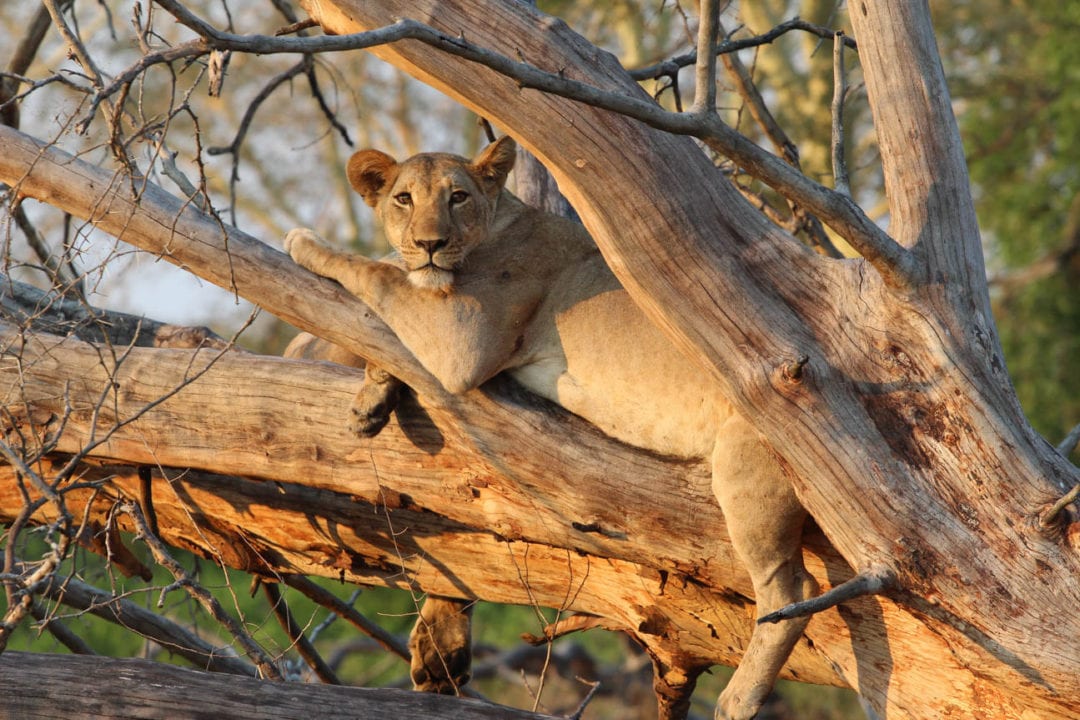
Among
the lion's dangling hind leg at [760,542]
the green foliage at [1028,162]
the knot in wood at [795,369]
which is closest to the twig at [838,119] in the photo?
the knot in wood at [795,369]

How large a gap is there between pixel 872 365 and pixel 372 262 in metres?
1.76

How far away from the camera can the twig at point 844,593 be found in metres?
2.85

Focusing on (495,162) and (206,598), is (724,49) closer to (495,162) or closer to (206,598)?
(495,162)

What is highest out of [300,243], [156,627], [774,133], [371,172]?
[774,133]

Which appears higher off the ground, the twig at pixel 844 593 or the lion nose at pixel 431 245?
the lion nose at pixel 431 245

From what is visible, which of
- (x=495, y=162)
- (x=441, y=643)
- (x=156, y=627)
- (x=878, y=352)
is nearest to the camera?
(x=878, y=352)

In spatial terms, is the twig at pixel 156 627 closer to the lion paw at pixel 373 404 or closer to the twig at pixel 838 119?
the lion paw at pixel 373 404

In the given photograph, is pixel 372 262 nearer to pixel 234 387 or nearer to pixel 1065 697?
pixel 234 387

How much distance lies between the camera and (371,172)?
4449 mm

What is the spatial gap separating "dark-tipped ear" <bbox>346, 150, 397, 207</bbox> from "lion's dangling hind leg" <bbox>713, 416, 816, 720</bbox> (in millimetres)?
1603

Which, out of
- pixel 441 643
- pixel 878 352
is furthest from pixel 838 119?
pixel 441 643

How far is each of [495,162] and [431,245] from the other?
52 cm

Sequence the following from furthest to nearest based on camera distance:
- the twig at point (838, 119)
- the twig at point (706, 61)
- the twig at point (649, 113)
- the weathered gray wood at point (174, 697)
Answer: the twig at point (838, 119), the weathered gray wood at point (174, 697), the twig at point (706, 61), the twig at point (649, 113)

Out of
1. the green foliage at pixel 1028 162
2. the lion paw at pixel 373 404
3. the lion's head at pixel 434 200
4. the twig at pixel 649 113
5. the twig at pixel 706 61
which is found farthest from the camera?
the green foliage at pixel 1028 162
